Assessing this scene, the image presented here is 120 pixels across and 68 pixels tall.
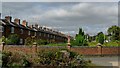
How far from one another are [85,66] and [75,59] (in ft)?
2.74

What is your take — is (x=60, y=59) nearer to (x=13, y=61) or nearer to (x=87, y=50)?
(x=13, y=61)

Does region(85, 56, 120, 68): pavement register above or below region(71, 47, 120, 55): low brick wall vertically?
below

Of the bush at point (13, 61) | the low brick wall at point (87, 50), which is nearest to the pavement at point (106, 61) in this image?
the bush at point (13, 61)

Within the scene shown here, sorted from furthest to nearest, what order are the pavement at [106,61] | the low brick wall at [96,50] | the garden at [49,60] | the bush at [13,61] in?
1. the low brick wall at [96,50]
2. the pavement at [106,61]
3. the garden at [49,60]
4. the bush at [13,61]

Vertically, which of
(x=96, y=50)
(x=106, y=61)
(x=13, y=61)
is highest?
(x=13, y=61)

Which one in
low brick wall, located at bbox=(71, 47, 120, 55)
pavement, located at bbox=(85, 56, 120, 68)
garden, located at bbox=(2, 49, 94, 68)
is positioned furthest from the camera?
low brick wall, located at bbox=(71, 47, 120, 55)

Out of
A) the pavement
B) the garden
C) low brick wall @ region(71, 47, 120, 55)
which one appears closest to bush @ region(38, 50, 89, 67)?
the garden

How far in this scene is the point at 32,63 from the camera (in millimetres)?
16609

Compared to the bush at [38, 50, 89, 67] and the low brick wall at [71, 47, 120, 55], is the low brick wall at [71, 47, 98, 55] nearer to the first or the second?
the low brick wall at [71, 47, 120, 55]

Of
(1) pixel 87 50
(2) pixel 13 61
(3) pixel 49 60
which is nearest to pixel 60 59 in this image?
(3) pixel 49 60

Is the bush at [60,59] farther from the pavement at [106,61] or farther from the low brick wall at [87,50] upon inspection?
the low brick wall at [87,50]

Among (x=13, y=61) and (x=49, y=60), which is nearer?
(x=49, y=60)

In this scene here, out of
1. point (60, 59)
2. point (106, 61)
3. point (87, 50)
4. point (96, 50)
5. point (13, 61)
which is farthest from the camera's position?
point (96, 50)

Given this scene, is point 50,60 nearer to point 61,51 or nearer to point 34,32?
point 61,51
